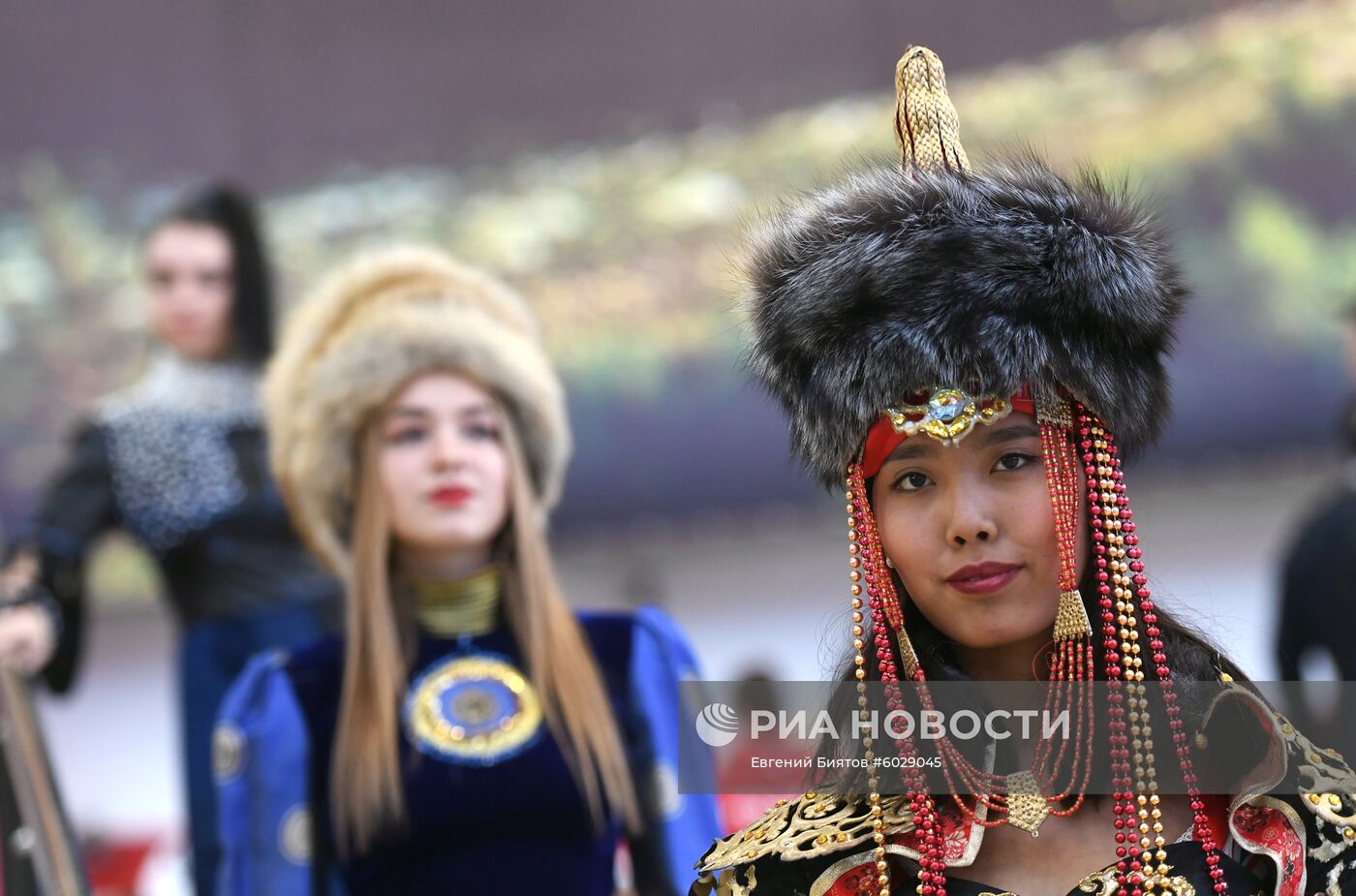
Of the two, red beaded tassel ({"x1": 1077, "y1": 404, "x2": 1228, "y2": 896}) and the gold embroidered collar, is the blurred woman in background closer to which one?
the gold embroidered collar

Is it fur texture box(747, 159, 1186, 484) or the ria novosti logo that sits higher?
fur texture box(747, 159, 1186, 484)

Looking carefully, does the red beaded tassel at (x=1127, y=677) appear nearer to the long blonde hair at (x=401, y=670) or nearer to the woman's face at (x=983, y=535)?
the woman's face at (x=983, y=535)

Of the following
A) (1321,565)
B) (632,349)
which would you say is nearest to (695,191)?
(632,349)

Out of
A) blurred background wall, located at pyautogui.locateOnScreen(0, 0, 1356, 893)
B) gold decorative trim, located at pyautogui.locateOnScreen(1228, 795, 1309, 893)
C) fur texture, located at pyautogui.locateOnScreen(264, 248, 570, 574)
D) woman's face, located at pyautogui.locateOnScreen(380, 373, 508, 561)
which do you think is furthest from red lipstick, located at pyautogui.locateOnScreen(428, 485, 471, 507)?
blurred background wall, located at pyautogui.locateOnScreen(0, 0, 1356, 893)

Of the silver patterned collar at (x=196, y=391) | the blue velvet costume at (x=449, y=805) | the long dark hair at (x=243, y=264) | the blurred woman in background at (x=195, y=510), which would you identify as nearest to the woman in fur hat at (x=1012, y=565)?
the blue velvet costume at (x=449, y=805)

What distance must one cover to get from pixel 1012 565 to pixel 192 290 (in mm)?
3136

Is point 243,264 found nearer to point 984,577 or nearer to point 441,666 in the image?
point 441,666

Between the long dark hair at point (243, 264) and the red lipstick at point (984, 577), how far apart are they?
303 centimetres

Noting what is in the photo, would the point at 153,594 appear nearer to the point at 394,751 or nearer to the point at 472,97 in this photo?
the point at 472,97

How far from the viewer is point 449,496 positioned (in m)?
3.37

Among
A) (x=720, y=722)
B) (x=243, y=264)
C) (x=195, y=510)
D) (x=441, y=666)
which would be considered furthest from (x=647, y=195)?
(x=720, y=722)

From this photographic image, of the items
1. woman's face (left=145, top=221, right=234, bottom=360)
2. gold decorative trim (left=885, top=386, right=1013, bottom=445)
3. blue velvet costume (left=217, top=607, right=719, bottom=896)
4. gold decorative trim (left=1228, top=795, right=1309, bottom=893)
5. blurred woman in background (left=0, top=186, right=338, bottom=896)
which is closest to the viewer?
gold decorative trim (left=1228, top=795, right=1309, bottom=893)

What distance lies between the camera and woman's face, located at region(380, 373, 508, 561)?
11.1 ft

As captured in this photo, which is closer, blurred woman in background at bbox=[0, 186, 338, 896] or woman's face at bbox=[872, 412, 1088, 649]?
woman's face at bbox=[872, 412, 1088, 649]
